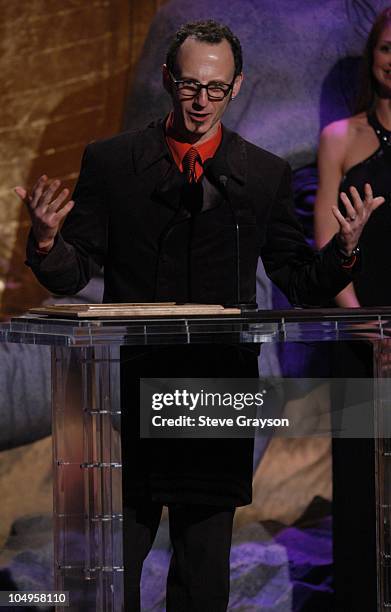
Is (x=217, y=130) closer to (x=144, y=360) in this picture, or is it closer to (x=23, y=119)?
(x=144, y=360)

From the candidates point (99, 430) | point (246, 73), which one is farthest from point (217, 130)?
point (246, 73)

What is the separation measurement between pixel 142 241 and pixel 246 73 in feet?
5.70

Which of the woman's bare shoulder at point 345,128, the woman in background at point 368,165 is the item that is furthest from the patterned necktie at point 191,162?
the woman's bare shoulder at point 345,128

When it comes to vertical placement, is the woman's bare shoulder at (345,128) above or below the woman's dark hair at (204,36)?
above

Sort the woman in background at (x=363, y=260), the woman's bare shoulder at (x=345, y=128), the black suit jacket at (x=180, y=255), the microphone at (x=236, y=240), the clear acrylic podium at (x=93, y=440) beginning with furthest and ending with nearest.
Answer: the woman's bare shoulder at (x=345, y=128), the woman in background at (x=363, y=260), the microphone at (x=236, y=240), the black suit jacket at (x=180, y=255), the clear acrylic podium at (x=93, y=440)

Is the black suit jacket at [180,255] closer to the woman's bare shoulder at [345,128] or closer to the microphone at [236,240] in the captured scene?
the microphone at [236,240]

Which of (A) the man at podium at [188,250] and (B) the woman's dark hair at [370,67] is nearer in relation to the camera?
(A) the man at podium at [188,250]

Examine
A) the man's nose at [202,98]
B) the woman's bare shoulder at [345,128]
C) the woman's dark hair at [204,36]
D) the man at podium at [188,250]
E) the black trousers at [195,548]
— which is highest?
the woman's bare shoulder at [345,128]

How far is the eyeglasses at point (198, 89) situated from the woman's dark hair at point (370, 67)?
1.53m

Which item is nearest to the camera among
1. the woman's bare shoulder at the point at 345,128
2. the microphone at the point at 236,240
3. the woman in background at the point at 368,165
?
the microphone at the point at 236,240

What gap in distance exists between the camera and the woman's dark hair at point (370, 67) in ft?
13.1

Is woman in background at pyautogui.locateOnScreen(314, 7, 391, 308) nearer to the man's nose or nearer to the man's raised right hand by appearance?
the man's nose

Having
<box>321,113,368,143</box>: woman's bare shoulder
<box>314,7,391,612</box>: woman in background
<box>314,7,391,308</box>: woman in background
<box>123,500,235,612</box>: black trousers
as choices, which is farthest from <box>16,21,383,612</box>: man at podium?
<box>321,113,368,143</box>: woman's bare shoulder

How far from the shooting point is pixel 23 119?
4.19m
